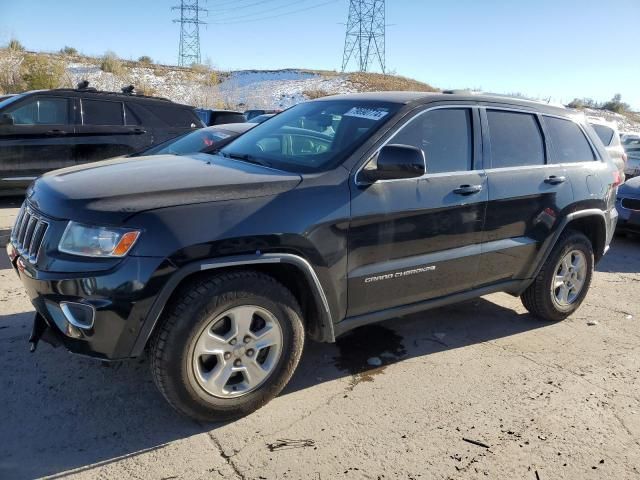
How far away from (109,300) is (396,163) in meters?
1.76

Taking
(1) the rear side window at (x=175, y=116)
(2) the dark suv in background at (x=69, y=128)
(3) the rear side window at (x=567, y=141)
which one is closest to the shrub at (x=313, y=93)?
(1) the rear side window at (x=175, y=116)

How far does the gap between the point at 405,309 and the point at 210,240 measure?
1544 millimetres

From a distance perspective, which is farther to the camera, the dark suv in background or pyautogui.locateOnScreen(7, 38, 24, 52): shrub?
pyautogui.locateOnScreen(7, 38, 24, 52): shrub

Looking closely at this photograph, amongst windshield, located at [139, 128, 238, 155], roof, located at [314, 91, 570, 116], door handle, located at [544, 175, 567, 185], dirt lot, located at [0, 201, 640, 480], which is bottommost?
dirt lot, located at [0, 201, 640, 480]

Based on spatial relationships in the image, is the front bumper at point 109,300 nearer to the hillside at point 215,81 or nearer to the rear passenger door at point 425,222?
the rear passenger door at point 425,222

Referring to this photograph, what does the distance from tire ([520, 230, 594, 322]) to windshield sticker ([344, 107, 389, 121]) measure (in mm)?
2016

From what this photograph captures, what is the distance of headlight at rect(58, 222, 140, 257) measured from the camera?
2574mm

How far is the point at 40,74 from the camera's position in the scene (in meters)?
25.5

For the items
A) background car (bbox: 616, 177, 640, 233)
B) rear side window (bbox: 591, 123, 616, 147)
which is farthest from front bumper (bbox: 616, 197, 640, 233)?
rear side window (bbox: 591, 123, 616, 147)

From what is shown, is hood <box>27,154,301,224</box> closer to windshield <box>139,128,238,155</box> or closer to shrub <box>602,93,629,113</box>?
windshield <box>139,128,238,155</box>

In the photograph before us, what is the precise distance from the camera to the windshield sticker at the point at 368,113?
3557mm

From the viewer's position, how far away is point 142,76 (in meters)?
37.5

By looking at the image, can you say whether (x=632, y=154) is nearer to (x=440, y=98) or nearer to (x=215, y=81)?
(x=440, y=98)

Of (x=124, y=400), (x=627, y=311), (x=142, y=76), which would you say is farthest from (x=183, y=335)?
(x=142, y=76)
